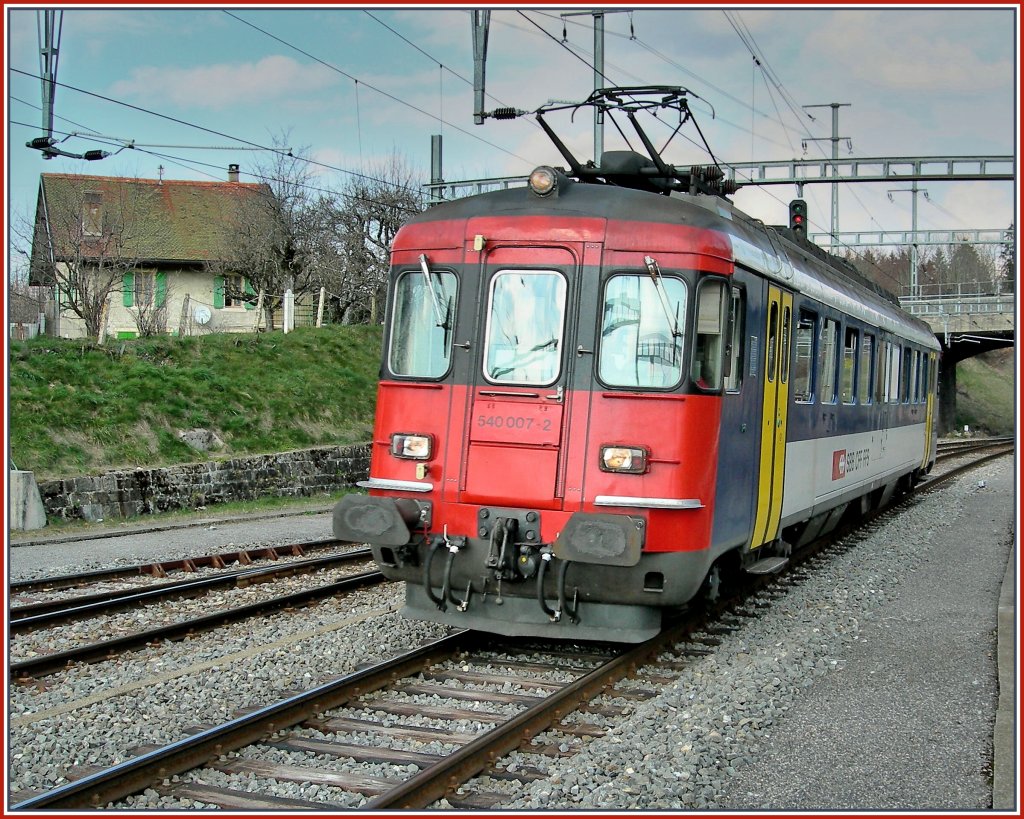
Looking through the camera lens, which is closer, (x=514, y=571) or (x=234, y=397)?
(x=514, y=571)

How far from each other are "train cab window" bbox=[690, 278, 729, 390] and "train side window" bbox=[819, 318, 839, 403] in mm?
3523

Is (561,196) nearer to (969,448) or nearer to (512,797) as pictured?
(512,797)

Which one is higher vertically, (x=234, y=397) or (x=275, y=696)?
(x=234, y=397)

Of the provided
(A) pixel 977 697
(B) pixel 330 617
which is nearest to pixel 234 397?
(B) pixel 330 617

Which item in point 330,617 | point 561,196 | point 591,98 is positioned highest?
point 591,98

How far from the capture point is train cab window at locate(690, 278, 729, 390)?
7586mm

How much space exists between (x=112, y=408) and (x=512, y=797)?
16.8 metres

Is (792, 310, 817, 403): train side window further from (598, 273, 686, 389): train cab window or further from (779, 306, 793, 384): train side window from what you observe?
(598, 273, 686, 389): train cab window

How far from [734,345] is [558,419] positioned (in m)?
1.48

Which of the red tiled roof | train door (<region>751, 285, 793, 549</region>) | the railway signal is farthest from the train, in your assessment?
the red tiled roof

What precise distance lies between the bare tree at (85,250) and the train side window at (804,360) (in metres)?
18.3

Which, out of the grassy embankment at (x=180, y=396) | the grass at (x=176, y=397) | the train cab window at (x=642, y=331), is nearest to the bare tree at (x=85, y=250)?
the grass at (x=176, y=397)

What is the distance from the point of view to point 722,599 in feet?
32.8
